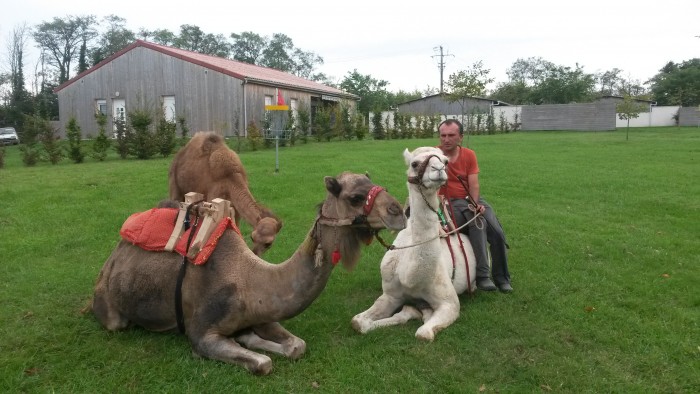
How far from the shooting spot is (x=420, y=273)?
16.1 ft

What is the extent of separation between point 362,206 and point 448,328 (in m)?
2.00

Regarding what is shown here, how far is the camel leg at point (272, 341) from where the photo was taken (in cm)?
417

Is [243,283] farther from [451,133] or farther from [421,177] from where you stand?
[451,133]

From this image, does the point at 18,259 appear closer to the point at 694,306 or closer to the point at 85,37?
the point at 694,306

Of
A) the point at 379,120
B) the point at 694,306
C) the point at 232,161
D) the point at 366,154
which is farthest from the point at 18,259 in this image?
the point at 379,120

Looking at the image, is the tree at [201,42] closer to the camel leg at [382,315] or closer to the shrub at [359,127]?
the shrub at [359,127]

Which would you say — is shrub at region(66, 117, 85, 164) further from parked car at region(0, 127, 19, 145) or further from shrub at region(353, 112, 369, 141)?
parked car at region(0, 127, 19, 145)

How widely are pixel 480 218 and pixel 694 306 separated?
7.45 feet

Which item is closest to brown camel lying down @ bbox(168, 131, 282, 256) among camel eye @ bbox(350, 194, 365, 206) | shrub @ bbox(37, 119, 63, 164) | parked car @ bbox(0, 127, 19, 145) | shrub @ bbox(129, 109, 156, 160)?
camel eye @ bbox(350, 194, 365, 206)

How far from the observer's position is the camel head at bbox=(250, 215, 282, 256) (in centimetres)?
452

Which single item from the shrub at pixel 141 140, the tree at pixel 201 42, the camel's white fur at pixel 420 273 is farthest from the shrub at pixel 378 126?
the tree at pixel 201 42

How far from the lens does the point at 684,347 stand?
4559 millimetres

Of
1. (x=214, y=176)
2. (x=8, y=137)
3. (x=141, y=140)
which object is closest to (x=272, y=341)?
(x=214, y=176)

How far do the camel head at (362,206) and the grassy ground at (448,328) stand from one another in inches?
49.8
